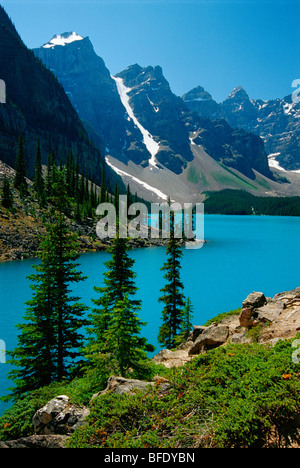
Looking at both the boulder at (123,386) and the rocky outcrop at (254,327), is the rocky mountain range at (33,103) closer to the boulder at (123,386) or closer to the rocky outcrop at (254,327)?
the rocky outcrop at (254,327)

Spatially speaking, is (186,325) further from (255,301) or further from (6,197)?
(6,197)

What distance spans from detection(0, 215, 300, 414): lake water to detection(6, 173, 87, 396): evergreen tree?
3653 mm

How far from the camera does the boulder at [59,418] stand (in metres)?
8.28

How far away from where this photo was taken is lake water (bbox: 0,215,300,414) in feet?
117

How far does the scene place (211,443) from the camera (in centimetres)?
609

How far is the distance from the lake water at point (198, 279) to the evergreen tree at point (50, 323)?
365cm

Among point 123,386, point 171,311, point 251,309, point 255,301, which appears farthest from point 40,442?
point 171,311

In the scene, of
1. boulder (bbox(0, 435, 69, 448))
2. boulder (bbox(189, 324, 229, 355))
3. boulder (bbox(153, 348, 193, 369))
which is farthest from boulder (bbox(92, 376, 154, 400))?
boulder (bbox(189, 324, 229, 355))

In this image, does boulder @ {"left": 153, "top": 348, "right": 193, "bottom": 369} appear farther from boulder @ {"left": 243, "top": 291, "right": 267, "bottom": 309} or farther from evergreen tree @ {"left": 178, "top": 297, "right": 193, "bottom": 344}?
evergreen tree @ {"left": 178, "top": 297, "right": 193, "bottom": 344}

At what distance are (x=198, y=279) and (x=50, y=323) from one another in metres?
42.0

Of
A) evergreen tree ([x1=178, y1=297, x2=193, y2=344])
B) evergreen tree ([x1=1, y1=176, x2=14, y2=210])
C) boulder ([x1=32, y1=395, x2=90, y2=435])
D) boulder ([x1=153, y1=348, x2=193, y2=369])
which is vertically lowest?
evergreen tree ([x1=178, y1=297, x2=193, y2=344])

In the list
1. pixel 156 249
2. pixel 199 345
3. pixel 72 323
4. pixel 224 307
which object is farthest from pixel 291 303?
pixel 156 249

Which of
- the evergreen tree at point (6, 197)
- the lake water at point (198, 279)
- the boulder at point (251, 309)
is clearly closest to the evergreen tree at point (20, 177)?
the evergreen tree at point (6, 197)
